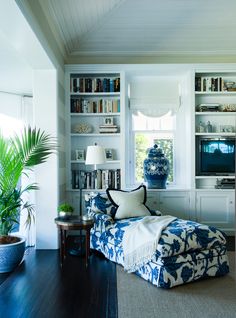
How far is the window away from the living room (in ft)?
0.08

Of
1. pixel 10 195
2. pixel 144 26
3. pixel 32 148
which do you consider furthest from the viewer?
pixel 144 26

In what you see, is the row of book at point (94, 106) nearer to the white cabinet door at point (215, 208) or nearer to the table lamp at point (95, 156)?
the table lamp at point (95, 156)

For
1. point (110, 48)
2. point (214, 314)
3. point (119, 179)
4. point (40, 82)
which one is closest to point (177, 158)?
point (119, 179)

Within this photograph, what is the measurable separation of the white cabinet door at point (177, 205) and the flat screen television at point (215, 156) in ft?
1.54

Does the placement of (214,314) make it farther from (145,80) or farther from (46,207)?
(145,80)

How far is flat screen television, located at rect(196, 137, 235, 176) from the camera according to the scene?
4891 millimetres

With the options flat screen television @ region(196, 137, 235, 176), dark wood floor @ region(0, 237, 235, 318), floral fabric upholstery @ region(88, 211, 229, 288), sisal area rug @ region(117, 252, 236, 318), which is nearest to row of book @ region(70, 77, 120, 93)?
flat screen television @ region(196, 137, 235, 176)

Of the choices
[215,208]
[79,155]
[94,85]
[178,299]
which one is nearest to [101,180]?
[79,155]

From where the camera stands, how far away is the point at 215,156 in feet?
16.1

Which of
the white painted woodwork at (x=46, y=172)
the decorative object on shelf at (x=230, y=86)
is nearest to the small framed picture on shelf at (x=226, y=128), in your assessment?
the decorative object on shelf at (x=230, y=86)

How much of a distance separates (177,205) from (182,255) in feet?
6.11

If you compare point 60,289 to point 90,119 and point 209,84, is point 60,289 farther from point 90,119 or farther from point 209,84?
point 209,84

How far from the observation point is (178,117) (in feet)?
17.1

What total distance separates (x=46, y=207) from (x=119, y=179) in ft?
4.21
